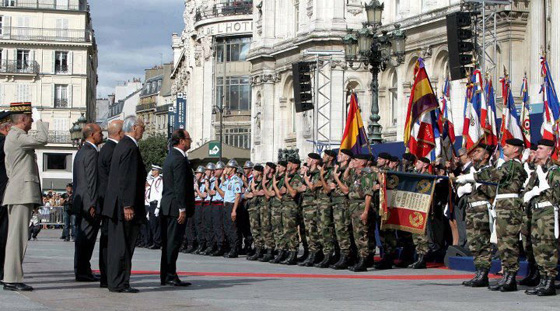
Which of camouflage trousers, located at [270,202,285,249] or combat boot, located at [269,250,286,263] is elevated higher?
camouflage trousers, located at [270,202,285,249]

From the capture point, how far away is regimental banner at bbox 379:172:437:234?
60.7 feet

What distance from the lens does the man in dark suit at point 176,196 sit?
15.0 meters

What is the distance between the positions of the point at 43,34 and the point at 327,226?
74.8 m

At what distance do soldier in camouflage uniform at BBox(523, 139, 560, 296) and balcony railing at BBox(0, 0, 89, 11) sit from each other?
81429mm

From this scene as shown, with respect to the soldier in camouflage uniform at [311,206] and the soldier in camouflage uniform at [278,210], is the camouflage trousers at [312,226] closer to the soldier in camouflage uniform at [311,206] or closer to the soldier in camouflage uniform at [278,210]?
the soldier in camouflage uniform at [311,206]

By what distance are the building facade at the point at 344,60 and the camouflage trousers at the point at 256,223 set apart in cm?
1145

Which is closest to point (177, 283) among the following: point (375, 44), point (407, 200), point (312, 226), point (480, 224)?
point (480, 224)

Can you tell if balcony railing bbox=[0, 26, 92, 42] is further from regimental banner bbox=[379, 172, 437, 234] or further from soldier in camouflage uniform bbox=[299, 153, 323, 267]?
regimental banner bbox=[379, 172, 437, 234]

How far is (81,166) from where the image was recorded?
15.1 meters

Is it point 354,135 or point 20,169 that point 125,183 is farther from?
point 354,135

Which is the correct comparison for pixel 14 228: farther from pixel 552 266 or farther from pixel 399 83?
pixel 399 83

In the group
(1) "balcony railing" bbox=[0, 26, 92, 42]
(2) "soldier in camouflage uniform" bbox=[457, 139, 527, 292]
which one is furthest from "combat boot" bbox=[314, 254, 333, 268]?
(1) "balcony railing" bbox=[0, 26, 92, 42]

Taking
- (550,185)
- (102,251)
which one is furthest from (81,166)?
(550,185)

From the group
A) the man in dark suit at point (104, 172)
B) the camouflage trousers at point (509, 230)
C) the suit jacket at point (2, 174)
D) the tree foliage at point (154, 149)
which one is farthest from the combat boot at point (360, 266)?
the tree foliage at point (154, 149)
